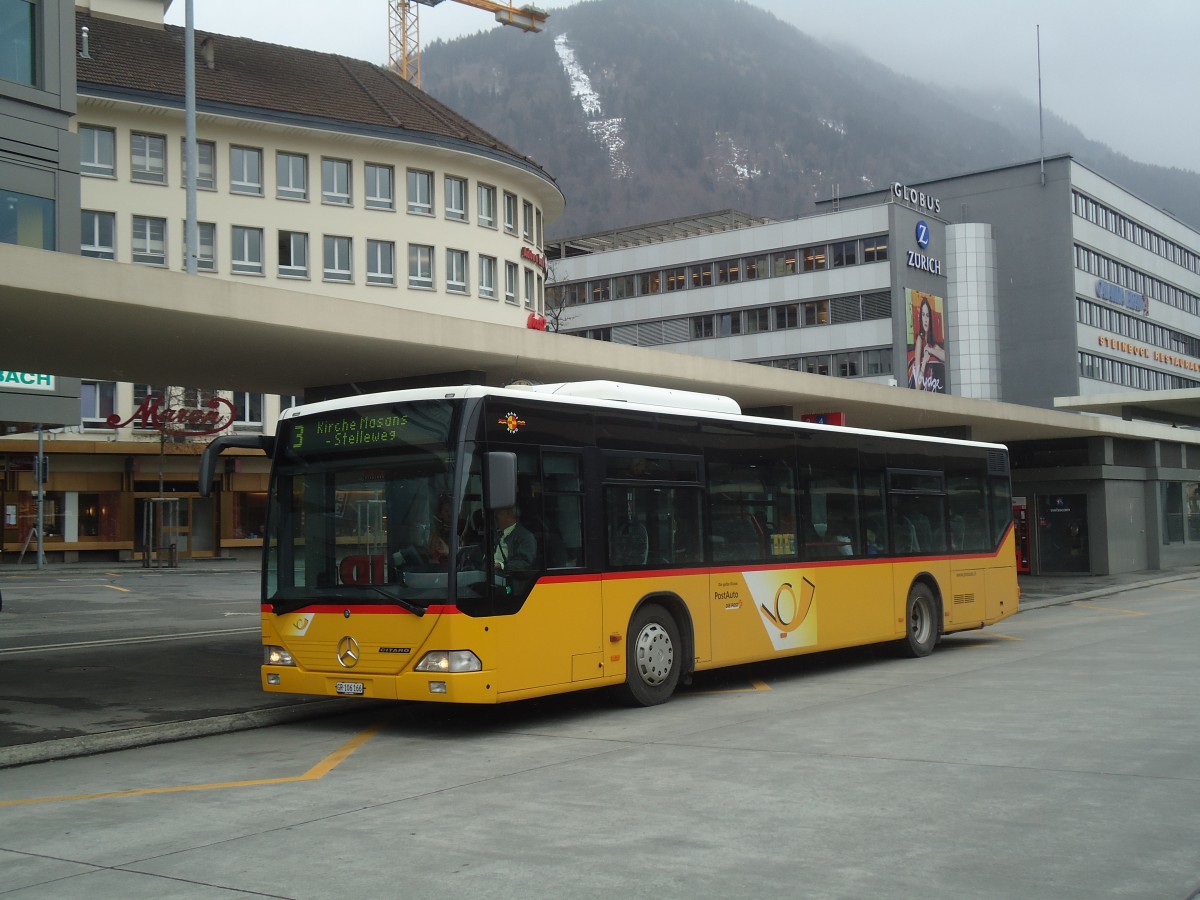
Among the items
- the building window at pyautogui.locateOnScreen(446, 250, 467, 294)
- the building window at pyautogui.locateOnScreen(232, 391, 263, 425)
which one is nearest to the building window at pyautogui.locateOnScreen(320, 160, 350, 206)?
the building window at pyautogui.locateOnScreen(446, 250, 467, 294)

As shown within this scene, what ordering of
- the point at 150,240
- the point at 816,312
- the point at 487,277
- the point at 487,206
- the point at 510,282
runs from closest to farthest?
the point at 150,240
the point at 487,277
the point at 487,206
the point at 510,282
the point at 816,312

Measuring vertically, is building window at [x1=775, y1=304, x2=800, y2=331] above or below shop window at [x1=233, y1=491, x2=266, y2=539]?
above

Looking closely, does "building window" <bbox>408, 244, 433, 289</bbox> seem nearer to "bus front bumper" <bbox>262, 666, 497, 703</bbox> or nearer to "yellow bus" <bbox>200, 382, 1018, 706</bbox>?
"yellow bus" <bbox>200, 382, 1018, 706</bbox>

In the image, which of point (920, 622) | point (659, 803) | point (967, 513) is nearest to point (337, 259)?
point (967, 513)

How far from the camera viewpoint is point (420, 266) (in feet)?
185

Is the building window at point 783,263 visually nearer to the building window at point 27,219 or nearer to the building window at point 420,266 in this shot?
the building window at point 420,266

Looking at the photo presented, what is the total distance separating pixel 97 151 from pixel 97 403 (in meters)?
10.2

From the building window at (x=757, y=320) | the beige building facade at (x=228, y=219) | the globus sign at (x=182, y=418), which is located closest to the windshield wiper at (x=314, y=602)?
the beige building facade at (x=228, y=219)

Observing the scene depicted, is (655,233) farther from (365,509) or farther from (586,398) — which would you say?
(365,509)

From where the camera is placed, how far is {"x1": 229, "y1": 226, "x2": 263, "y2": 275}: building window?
52.6 m

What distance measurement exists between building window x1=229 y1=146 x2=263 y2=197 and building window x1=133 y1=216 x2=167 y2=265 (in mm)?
3282

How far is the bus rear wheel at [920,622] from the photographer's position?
17.1m

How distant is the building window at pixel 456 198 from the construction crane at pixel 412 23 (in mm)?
32144

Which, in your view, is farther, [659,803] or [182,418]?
[182,418]
